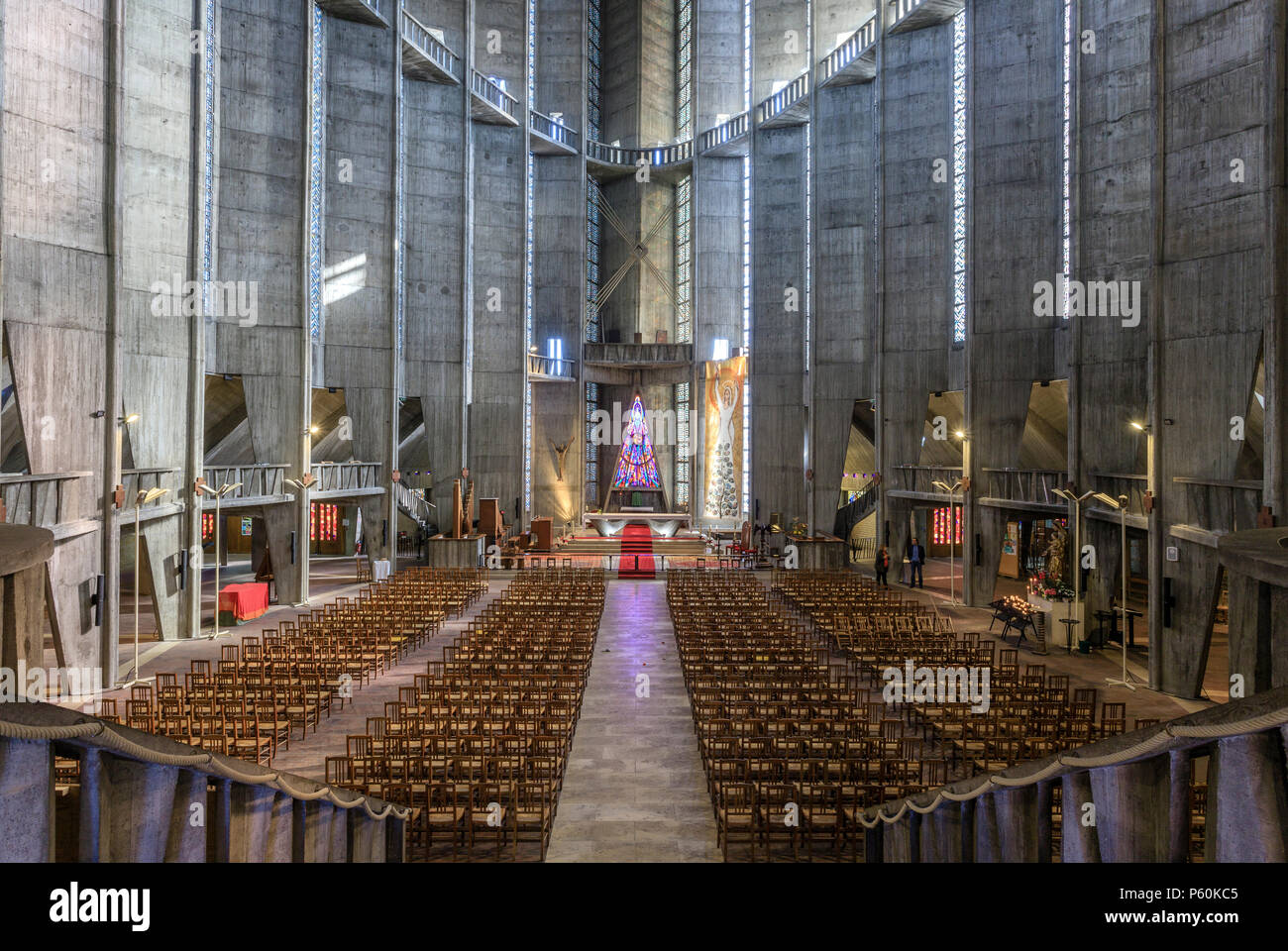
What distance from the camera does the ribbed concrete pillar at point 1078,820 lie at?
10.7 ft

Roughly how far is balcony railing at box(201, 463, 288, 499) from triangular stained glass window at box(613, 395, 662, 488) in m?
23.3

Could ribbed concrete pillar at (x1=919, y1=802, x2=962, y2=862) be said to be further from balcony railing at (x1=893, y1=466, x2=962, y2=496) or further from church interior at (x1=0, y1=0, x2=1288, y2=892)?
balcony railing at (x1=893, y1=466, x2=962, y2=496)

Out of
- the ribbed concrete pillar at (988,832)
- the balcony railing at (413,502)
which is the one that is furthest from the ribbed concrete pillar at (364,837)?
the balcony railing at (413,502)

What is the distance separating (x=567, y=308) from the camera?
44125mm

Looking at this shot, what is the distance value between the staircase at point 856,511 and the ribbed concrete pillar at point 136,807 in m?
30.4

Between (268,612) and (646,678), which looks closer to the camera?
(646,678)

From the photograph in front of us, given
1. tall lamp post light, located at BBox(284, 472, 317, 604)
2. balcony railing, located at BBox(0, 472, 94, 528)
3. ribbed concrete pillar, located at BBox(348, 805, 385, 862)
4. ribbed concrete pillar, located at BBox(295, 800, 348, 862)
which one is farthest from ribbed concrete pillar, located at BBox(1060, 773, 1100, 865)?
tall lamp post light, located at BBox(284, 472, 317, 604)

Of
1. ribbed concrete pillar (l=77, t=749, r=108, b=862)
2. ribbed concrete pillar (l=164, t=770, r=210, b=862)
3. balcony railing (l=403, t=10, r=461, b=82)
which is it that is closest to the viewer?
ribbed concrete pillar (l=77, t=749, r=108, b=862)

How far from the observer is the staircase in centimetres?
3406

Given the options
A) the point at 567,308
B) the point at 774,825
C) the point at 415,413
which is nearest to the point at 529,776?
the point at 774,825

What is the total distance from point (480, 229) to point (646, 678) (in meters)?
29.9

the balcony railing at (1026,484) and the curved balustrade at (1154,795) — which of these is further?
the balcony railing at (1026,484)

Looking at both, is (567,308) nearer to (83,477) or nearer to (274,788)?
(83,477)

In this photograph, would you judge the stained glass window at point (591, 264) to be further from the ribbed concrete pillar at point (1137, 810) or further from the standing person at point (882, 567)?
the ribbed concrete pillar at point (1137, 810)
